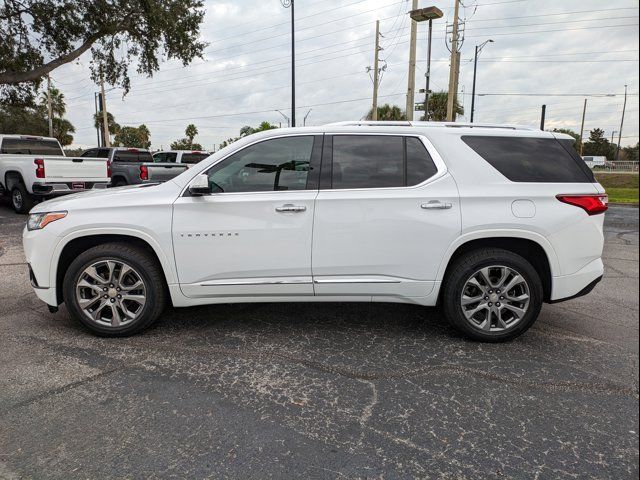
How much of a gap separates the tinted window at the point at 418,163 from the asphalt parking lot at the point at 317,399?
1.35 meters

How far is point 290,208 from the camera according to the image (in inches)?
146

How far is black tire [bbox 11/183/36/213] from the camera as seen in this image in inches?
457

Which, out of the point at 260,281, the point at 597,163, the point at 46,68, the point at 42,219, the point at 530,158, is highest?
the point at 46,68

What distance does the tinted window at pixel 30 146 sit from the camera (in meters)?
13.0

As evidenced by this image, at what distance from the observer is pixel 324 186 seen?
3799 mm

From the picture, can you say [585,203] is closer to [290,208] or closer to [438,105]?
[290,208]

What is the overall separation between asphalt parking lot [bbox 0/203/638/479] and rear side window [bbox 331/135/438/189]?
4.38 ft

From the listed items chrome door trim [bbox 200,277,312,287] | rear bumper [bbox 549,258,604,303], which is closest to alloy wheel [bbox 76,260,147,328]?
chrome door trim [bbox 200,277,312,287]

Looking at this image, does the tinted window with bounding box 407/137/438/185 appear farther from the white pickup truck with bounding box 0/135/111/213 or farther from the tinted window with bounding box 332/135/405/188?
the white pickup truck with bounding box 0/135/111/213

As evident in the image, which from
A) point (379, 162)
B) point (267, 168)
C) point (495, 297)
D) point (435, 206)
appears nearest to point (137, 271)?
point (267, 168)

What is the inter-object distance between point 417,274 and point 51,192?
10136 millimetres

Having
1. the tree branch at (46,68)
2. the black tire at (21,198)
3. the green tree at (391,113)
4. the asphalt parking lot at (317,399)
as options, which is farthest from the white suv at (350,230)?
the green tree at (391,113)

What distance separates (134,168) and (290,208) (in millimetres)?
13532

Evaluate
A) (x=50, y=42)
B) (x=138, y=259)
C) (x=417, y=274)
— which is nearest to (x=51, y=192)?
(x=50, y=42)
